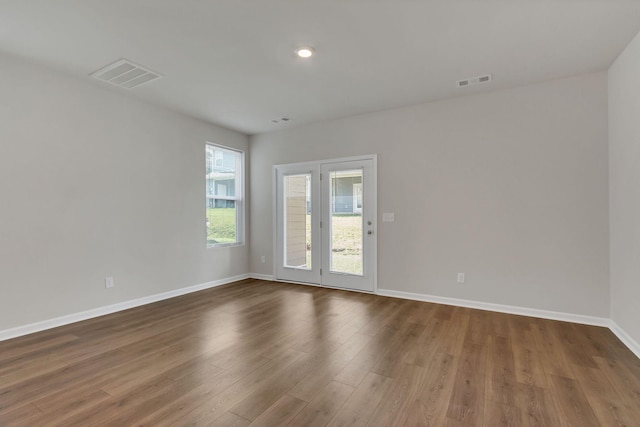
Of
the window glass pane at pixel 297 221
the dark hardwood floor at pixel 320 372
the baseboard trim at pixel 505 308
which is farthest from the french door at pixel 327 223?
the dark hardwood floor at pixel 320 372

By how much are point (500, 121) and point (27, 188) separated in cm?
533

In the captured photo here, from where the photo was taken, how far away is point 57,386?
214cm

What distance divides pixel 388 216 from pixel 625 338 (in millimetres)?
2718

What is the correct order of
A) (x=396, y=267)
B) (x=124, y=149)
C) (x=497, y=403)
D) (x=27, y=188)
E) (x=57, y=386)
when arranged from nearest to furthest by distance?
(x=497, y=403)
(x=57, y=386)
(x=27, y=188)
(x=124, y=149)
(x=396, y=267)

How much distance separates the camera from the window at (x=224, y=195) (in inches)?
204

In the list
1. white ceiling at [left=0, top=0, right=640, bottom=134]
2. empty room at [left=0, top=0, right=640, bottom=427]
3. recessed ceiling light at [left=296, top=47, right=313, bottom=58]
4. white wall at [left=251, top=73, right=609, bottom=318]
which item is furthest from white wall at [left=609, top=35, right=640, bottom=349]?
recessed ceiling light at [left=296, top=47, right=313, bottom=58]

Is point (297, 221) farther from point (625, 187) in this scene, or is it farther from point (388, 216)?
point (625, 187)

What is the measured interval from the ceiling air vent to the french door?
2.55m

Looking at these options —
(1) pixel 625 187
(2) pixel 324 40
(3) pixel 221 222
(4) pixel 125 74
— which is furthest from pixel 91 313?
(1) pixel 625 187

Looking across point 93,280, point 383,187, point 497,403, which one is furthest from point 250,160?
point 497,403

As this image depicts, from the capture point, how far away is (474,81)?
11.5 ft

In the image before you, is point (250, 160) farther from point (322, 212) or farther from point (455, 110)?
point (455, 110)

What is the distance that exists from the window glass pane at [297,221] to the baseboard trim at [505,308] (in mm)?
1505

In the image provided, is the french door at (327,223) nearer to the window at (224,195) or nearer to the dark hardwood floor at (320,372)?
the window at (224,195)
